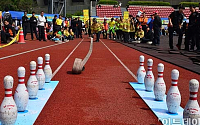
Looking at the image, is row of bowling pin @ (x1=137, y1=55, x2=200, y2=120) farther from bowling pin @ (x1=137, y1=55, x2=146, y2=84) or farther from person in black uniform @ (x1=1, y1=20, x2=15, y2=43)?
person in black uniform @ (x1=1, y1=20, x2=15, y2=43)

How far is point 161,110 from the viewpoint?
399 centimetres

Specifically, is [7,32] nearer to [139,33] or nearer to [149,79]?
[139,33]

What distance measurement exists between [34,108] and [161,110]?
5.87ft

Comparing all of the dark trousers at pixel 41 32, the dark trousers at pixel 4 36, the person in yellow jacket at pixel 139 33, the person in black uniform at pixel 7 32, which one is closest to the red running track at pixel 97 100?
the dark trousers at pixel 4 36

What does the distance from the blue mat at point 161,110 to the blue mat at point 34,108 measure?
5.19 ft

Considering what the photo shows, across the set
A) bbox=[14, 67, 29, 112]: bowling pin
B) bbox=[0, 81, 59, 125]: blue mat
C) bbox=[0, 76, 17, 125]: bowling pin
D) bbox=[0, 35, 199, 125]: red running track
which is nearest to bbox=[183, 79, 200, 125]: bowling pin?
bbox=[0, 35, 199, 125]: red running track

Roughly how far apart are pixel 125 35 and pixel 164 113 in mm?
15747

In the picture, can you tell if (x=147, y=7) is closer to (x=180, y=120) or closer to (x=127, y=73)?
(x=127, y=73)

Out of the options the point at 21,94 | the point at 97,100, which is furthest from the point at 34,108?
the point at 97,100

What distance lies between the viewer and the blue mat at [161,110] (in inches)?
138

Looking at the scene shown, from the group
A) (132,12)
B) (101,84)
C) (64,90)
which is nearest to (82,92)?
(64,90)

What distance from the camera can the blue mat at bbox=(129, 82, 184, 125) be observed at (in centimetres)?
351

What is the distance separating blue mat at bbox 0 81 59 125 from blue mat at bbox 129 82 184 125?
1.58m

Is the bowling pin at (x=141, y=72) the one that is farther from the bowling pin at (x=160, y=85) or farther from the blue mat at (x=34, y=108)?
the blue mat at (x=34, y=108)
